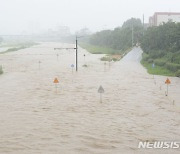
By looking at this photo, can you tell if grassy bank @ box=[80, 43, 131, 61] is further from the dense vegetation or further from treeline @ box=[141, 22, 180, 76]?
treeline @ box=[141, 22, 180, 76]

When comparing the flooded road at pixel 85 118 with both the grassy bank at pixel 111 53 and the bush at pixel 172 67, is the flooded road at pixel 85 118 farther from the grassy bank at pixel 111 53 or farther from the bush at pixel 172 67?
the grassy bank at pixel 111 53

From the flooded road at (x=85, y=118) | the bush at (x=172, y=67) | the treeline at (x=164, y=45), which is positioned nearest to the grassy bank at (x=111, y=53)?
the treeline at (x=164, y=45)

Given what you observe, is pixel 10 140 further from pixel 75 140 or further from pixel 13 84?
pixel 13 84

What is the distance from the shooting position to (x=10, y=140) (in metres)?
11.1

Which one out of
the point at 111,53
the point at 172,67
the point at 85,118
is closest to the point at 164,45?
the point at 172,67

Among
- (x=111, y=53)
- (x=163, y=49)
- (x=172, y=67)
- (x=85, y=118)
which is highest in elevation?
(x=163, y=49)

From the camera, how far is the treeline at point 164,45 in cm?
3558

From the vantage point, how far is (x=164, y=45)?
4444 centimetres

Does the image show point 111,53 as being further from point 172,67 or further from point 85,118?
point 85,118

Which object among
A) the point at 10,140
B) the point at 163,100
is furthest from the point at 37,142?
the point at 163,100

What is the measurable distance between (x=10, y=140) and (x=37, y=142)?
0.99 metres

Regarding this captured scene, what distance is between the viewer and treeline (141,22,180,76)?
117 feet

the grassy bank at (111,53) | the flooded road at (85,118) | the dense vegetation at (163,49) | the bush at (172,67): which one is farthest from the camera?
the grassy bank at (111,53)

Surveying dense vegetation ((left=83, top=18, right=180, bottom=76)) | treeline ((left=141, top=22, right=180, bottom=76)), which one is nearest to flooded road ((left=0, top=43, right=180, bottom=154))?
dense vegetation ((left=83, top=18, right=180, bottom=76))
